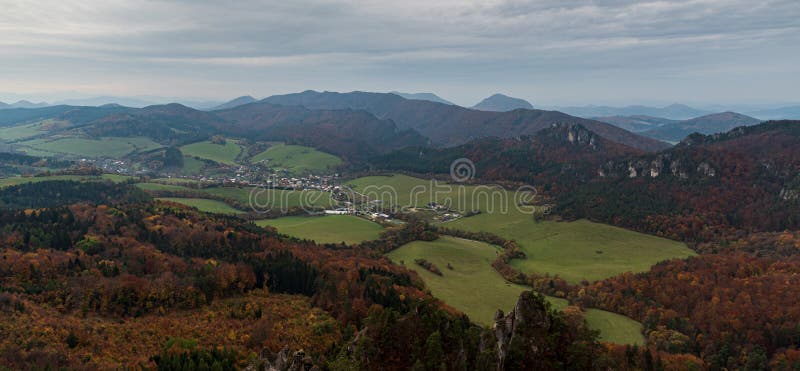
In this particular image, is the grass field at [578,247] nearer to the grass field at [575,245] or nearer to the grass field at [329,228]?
the grass field at [575,245]

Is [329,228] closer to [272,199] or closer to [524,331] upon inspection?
[272,199]

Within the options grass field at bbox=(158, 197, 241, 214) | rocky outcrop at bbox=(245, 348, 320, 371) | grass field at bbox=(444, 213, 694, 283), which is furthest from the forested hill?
rocky outcrop at bbox=(245, 348, 320, 371)

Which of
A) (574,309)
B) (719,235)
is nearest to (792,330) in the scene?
(574,309)

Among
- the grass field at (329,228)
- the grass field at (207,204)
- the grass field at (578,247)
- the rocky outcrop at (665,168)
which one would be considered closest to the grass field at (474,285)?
the grass field at (578,247)

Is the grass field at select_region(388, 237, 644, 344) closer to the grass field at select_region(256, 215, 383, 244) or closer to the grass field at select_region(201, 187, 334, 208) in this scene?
the grass field at select_region(256, 215, 383, 244)

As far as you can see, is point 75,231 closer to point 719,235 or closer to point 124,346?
point 124,346

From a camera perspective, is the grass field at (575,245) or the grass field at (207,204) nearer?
the grass field at (575,245)

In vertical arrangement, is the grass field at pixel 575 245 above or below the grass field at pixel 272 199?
below

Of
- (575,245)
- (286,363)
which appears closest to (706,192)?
(575,245)
